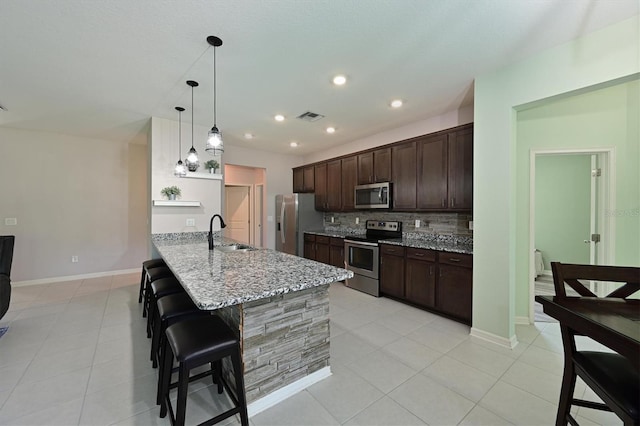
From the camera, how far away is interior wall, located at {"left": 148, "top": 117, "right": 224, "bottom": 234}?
12.8 ft

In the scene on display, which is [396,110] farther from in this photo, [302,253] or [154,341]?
[154,341]

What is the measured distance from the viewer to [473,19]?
1.87 meters

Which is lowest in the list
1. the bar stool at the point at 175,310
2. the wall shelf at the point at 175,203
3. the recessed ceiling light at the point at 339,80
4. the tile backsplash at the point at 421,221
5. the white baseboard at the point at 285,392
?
the white baseboard at the point at 285,392

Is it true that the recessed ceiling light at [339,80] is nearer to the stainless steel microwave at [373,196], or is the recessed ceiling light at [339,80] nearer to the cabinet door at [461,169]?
the cabinet door at [461,169]

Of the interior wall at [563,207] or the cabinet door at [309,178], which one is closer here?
the interior wall at [563,207]

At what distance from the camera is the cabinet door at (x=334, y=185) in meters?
5.11

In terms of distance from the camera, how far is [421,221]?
4074 millimetres

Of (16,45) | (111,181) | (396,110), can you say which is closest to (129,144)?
(111,181)

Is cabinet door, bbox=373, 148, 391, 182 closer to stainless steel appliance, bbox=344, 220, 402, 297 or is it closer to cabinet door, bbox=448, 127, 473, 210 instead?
stainless steel appliance, bbox=344, 220, 402, 297

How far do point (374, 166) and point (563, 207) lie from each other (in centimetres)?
356

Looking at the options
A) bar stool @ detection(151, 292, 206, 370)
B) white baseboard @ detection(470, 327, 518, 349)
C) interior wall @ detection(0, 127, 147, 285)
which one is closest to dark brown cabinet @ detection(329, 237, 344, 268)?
white baseboard @ detection(470, 327, 518, 349)

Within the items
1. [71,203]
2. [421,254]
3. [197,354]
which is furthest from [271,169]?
[197,354]

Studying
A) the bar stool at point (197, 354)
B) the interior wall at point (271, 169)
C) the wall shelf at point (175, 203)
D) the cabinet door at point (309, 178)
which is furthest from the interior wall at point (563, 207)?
the wall shelf at point (175, 203)

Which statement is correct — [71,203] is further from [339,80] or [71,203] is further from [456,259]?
[456,259]
